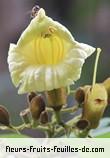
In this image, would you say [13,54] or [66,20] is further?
[66,20]

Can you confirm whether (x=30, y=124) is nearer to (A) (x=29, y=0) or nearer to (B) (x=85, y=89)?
(B) (x=85, y=89)

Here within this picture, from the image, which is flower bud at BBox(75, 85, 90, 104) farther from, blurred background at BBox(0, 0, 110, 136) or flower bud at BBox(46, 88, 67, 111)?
blurred background at BBox(0, 0, 110, 136)

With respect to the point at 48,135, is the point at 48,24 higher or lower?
higher

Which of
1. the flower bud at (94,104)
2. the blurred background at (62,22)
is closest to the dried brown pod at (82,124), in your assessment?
the flower bud at (94,104)

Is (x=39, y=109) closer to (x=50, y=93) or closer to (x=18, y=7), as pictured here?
(x=50, y=93)

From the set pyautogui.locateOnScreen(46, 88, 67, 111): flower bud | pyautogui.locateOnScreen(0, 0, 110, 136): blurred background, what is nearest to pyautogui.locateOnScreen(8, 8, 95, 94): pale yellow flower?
pyautogui.locateOnScreen(46, 88, 67, 111): flower bud

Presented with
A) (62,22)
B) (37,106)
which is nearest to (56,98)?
(37,106)

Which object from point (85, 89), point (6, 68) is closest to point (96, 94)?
point (85, 89)
